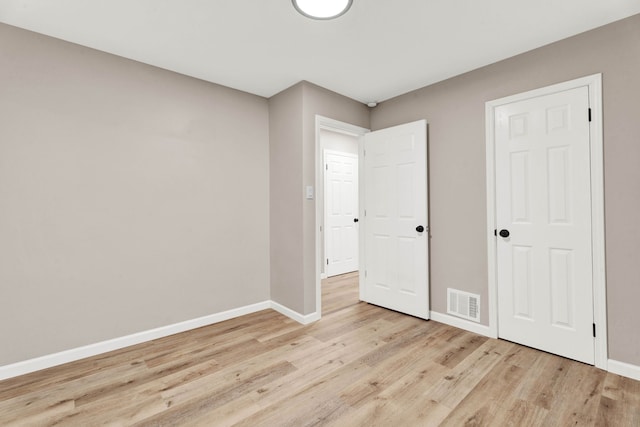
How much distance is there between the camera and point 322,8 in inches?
77.0

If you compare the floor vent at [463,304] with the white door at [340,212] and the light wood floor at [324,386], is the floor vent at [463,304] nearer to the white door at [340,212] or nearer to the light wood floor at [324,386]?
the light wood floor at [324,386]

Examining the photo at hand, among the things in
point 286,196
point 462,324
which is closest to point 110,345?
point 286,196

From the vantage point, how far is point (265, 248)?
359 cm

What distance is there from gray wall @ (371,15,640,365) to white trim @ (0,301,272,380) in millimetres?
2268

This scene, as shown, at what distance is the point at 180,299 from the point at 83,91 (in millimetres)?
1983

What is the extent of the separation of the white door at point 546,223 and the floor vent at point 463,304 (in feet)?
0.67

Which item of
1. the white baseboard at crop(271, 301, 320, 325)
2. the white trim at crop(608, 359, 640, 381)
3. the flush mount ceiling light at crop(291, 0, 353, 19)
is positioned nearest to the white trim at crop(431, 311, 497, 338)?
the white trim at crop(608, 359, 640, 381)

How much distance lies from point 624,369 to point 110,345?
3.94 m

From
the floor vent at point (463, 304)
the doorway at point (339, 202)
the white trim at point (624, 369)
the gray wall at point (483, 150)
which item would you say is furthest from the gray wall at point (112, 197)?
the white trim at point (624, 369)

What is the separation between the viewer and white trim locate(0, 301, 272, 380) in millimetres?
2193

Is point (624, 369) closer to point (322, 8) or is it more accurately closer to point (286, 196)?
point (286, 196)

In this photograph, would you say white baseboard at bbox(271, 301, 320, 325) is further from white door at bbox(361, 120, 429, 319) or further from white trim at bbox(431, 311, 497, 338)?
white trim at bbox(431, 311, 497, 338)

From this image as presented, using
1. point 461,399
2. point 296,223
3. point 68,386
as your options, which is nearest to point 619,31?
point 461,399

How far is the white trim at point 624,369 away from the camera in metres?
2.07
